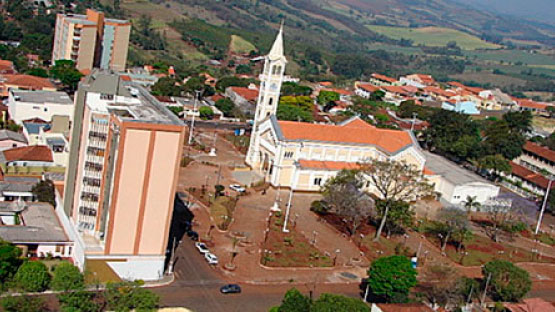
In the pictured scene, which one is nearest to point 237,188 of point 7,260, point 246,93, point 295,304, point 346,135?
point 346,135

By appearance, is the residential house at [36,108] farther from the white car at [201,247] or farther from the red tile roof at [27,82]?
Result: the white car at [201,247]

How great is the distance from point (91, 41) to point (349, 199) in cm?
4986

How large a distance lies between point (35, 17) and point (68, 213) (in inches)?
3194

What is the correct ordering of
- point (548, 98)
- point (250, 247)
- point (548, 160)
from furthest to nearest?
1. point (548, 98)
2. point (548, 160)
3. point (250, 247)

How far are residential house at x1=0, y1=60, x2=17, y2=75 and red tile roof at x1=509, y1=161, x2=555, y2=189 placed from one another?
181 feet

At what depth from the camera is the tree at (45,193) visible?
37.4 m

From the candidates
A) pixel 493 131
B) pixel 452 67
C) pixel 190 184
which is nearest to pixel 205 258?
pixel 190 184

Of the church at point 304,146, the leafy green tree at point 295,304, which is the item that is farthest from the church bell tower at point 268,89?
the leafy green tree at point 295,304

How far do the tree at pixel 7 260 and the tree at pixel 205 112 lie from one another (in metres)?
43.4

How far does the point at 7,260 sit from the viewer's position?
27.7 m

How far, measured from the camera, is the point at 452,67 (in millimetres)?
193125

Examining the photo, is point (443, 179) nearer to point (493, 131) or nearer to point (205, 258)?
point (493, 131)

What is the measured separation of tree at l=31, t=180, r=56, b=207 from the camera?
37.4m

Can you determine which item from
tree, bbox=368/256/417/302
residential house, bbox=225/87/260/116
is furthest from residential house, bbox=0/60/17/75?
tree, bbox=368/256/417/302
